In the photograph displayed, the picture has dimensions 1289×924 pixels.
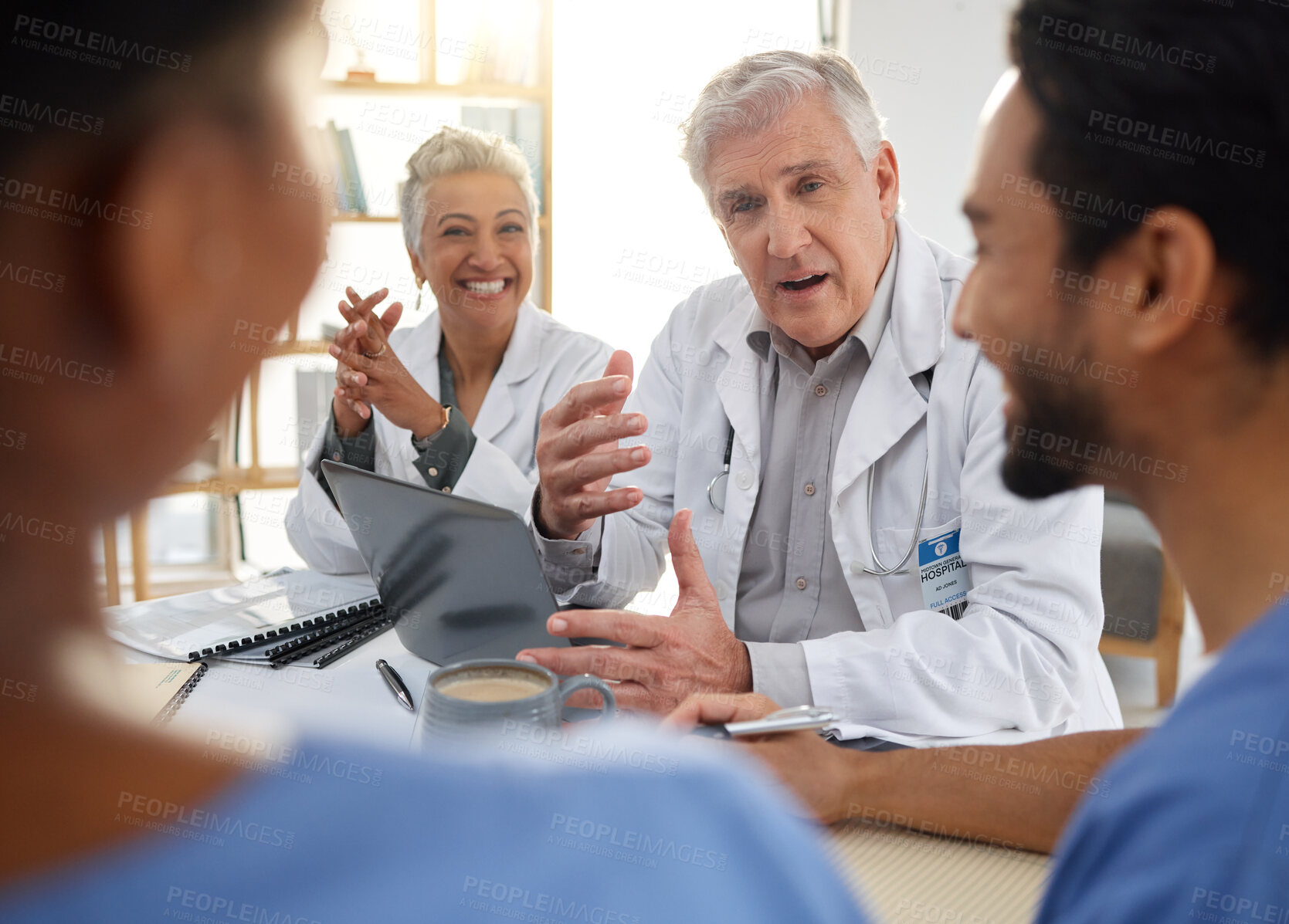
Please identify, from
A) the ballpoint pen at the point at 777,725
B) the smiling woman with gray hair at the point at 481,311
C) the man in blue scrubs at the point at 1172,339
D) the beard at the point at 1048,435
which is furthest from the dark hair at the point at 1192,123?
the smiling woman with gray hair at the point at 481,311

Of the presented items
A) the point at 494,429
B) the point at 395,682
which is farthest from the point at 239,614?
the point at 494,429

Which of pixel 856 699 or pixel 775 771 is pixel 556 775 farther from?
pixel 856 699

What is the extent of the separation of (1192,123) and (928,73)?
4.17 meters

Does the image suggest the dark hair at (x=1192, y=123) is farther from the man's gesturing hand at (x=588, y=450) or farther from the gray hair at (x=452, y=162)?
the gray hair at (x=452, y=162)

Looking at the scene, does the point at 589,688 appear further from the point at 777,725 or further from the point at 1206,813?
the point at 1206,813

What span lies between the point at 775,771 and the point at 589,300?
3733 mm

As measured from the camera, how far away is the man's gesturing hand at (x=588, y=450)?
151cm

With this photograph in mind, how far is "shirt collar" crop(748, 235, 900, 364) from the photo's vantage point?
1702 mm

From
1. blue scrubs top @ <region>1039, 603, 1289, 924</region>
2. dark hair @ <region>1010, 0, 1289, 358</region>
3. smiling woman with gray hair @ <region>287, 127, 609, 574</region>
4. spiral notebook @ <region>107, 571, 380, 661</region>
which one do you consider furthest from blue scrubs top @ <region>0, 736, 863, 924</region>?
smiling woman with gray hair @ <region>287, 127, 609, 574</region>

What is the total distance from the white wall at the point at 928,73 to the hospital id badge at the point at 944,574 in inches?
129

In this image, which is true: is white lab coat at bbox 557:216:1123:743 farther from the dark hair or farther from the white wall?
the white wall

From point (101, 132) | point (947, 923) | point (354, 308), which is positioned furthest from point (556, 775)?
point (354, 308)

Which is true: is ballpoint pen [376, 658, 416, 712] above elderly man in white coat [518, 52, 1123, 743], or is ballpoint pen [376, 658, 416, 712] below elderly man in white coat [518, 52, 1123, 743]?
below

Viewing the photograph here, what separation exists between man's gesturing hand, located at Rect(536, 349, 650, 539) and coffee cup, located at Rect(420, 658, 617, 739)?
0.63 m
